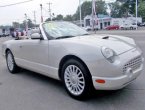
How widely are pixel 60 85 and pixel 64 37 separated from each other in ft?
3.73

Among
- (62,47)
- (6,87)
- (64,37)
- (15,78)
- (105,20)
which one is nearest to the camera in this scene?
(62,47)

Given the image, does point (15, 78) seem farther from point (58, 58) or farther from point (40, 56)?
point (58, 58)

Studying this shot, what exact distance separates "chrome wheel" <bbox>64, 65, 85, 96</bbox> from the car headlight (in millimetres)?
590

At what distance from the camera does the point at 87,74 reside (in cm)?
378

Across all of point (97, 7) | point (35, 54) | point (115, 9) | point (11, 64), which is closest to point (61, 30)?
point (35, 54)

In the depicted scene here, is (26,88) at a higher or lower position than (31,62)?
lower

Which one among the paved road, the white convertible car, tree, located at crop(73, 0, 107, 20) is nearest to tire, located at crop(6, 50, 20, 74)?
the paved road

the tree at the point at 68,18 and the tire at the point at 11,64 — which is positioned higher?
the tree at the point at 68,18

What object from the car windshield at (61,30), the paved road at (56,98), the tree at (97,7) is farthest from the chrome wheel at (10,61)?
the tree at (97,7)

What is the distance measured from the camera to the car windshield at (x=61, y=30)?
480 cm

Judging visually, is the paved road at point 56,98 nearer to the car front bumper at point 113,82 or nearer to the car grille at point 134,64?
the car front bumper at point 113,82

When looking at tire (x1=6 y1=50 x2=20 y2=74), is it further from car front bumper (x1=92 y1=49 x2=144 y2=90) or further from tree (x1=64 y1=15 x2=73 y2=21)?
tree (x1=64 y1=15 x2=73 y2=21)

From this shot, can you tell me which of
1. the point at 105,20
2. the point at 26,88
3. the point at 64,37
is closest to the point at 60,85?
the point at 26,88

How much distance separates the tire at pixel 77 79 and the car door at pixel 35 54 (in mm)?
661
